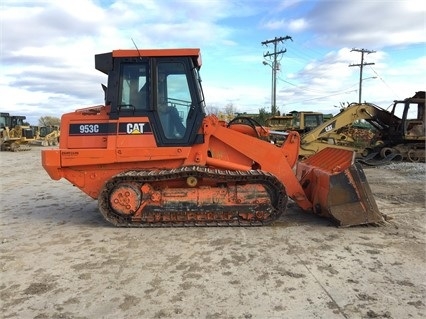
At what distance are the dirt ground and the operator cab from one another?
62.1 inches

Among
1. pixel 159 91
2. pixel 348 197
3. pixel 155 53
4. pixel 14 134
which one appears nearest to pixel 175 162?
pixel 159 91

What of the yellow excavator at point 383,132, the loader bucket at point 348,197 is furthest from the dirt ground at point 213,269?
the yellow excavator at point 383,132

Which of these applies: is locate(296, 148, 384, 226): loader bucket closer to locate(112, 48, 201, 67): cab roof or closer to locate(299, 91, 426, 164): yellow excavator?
locate(112, 48, 201, 67): cab roof

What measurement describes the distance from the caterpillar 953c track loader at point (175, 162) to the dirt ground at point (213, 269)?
29cm

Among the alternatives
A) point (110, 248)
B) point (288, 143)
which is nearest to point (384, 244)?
point (288, 143)

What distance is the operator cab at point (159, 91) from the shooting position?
21.2 ft

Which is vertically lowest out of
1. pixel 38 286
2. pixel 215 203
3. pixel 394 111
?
pixel 38 286

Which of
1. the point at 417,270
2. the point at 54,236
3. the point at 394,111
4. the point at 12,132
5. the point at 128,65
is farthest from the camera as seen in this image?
the point at 12,132

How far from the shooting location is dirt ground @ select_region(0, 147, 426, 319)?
12.1 feet

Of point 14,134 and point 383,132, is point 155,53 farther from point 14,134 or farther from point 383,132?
point 14,134

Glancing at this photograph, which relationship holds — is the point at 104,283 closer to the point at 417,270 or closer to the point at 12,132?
the point at 417,270

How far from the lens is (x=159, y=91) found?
6.47 m

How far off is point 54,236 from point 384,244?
4502 millimetres

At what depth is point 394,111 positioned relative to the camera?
55.0 ft
